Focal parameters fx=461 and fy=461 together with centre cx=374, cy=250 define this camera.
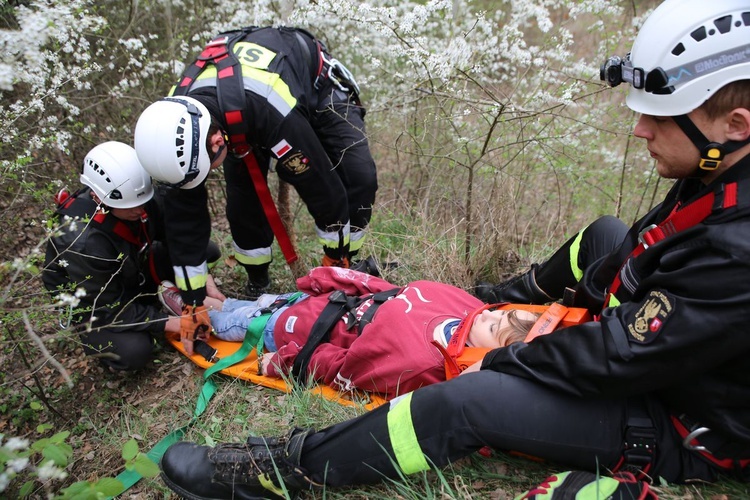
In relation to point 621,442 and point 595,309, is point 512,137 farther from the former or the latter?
point 621,442

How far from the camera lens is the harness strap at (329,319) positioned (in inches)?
109

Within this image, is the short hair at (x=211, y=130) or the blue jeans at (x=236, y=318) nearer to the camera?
the short hair at (x=211, y=130)

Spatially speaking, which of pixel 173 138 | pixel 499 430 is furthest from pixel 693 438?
pixel 173 138

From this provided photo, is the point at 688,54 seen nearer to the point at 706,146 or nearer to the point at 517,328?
the point at 706,146

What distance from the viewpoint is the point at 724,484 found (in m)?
1.81

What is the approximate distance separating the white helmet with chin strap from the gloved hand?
2848mm

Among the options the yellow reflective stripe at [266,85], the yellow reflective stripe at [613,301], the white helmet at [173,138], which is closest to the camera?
the yellow reflective stripe at [613,301]

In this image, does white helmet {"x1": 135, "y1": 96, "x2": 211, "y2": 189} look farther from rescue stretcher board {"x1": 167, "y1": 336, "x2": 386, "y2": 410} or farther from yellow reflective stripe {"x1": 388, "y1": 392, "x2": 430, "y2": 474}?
yellow reflective stripe {"x1": 388, "y1": 392, "x2": 430, "y2": 474}

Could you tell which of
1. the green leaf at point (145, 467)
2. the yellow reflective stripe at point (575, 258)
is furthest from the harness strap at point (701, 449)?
the green leaf at point (145, 467)

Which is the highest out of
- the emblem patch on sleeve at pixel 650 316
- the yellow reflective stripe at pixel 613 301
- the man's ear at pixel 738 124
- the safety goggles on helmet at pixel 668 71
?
the safety goggles on helmet at pixel 668 71

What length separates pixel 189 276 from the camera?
3.18 meters

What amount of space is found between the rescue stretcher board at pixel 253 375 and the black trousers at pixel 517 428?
61 centimetres

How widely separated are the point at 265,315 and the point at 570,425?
82.8 inches

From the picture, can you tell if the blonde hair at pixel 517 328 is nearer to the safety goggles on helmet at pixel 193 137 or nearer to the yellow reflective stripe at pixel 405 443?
the yellow reflective stripe at pixel 405 443
